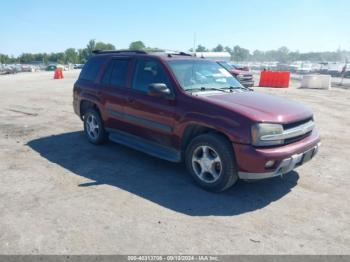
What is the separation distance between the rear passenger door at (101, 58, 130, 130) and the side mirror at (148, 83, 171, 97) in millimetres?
1008

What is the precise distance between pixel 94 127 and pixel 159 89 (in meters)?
2.52

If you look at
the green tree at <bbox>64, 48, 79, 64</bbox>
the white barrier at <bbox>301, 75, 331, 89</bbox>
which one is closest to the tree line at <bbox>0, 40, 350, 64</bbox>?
the green tree at <bbox>64, 48, 79, 64</bbox>

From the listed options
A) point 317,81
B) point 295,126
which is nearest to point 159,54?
point 295,126

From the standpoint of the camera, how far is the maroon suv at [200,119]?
417 centimetres

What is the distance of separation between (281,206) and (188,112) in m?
1.77

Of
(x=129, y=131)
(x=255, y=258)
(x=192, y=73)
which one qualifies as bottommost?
(x=255, y=258)

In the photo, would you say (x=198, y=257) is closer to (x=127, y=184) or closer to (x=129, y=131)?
(x=127, y=184)

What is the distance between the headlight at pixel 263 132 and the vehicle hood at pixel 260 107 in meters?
0.08

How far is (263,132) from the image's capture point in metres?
4.09

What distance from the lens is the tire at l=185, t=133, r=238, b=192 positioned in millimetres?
4301

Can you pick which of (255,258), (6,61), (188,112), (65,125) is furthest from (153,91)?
(6,61)

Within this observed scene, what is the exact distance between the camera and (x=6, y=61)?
406ft

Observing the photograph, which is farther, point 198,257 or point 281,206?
point 281,206

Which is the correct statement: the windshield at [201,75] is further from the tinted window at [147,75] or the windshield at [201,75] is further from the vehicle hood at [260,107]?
the vehicle hood at [260,107]
